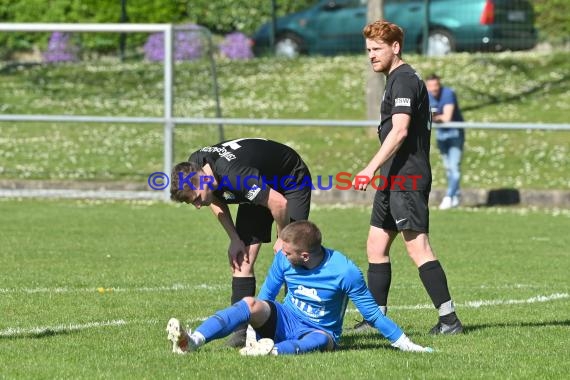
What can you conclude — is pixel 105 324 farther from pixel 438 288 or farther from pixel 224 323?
pixel 438 288

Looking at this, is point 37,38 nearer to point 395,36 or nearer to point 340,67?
point 340,67

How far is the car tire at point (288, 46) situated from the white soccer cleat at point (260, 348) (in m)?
20.8

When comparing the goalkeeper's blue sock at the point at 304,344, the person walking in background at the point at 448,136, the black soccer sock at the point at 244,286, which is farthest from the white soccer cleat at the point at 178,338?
the person walking in background at the point at 448,136

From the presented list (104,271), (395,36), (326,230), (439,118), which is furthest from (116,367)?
(439,118)

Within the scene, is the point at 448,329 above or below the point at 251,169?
below

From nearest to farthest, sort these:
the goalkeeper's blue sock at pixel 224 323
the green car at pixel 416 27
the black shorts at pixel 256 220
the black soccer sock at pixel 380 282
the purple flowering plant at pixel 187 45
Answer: the goalkeeper's blue sock at pixel 224 323 < the black shorts at pixel 256 220 < the black soccer sock at pixel 380 282 < the purple flowering plant at pixel 187 45 < the green car at pixel 416 27

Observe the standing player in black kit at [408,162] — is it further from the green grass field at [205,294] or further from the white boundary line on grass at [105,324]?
the white boundary line on grass at [105,324]

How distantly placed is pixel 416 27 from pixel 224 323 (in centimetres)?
2011

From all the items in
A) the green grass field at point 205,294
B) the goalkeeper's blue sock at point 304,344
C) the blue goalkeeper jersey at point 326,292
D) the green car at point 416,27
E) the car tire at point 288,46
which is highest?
the green car at point 416,27

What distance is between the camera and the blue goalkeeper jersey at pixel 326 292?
720 centimetres

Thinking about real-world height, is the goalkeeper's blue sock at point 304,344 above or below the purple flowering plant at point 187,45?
below

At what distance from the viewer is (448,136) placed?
18.3 m

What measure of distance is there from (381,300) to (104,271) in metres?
3.62

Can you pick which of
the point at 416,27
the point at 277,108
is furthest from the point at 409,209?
the point at 416,27
